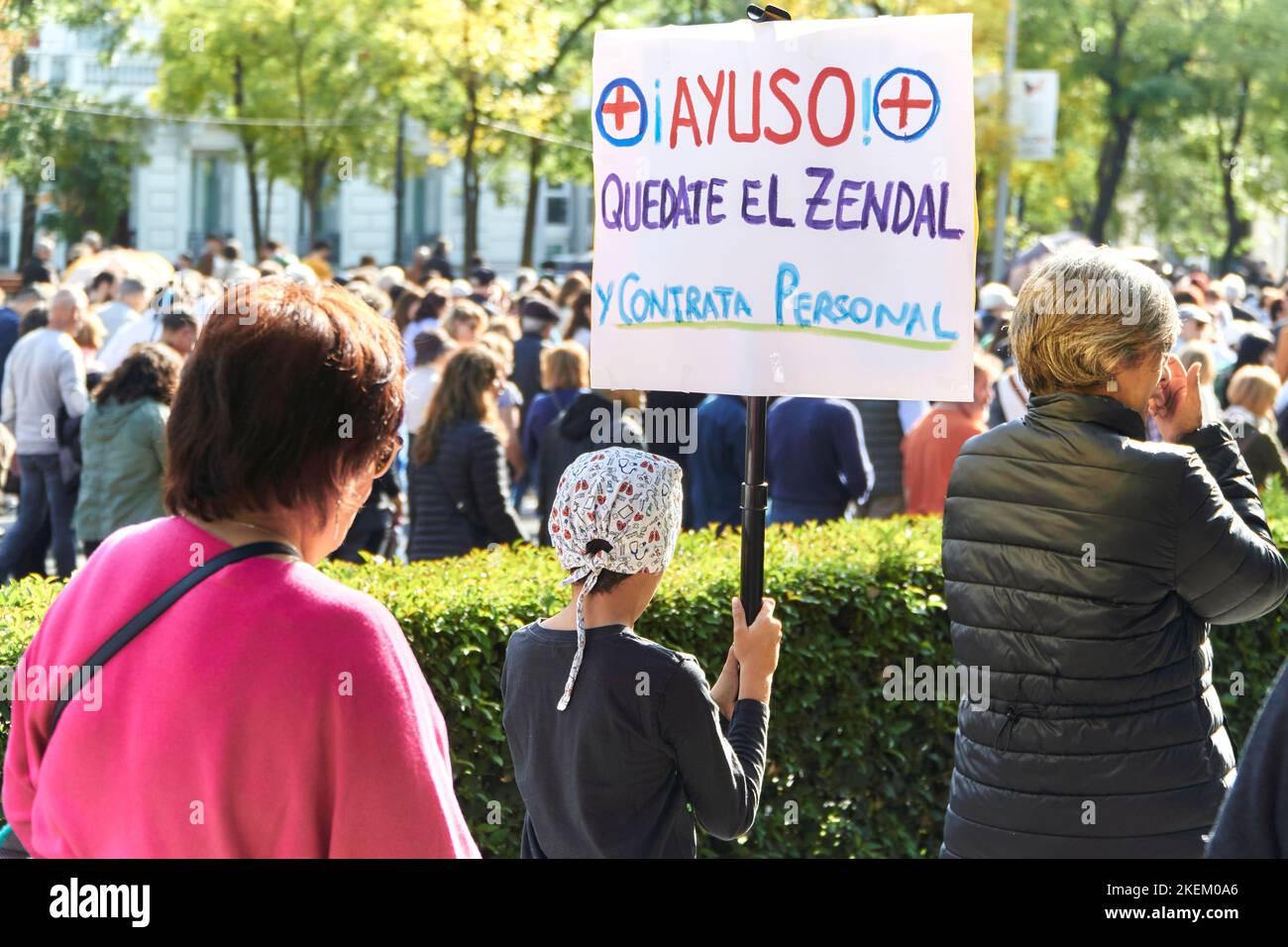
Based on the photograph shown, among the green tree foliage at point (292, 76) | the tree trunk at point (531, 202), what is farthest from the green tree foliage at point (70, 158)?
the tree trunk at point (531, 202)

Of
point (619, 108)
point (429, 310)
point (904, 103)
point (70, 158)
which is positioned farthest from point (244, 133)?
point (904, 103)

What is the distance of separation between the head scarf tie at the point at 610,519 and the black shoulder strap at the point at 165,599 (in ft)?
3.79

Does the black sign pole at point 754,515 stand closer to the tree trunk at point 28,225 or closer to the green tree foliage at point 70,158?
the green tree foliage at point 70,158

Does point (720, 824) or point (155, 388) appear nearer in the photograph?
point (720, 824)

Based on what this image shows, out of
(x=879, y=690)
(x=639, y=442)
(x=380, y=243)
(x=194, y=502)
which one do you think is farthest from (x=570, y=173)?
(x=194, y=502)

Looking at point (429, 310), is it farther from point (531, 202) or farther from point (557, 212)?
point (557, 212)

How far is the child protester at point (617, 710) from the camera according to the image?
117 inches

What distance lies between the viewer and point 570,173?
3384cm

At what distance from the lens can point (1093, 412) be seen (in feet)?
10.2

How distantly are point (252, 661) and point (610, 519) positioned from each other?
49.4 inches
